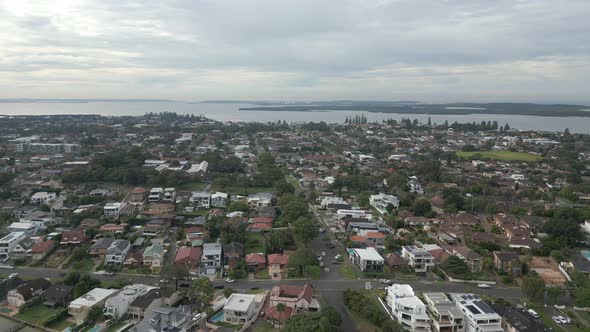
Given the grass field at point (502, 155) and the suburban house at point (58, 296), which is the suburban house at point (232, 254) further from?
the grass field at point (502, 155)

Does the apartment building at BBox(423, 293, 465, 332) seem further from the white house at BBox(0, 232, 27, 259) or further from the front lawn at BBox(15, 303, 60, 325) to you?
the white house at BBox(0, 232, 27, 259)

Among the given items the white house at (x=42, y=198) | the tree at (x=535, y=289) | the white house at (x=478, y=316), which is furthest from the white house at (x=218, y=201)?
the tree at (x=535, y=289)

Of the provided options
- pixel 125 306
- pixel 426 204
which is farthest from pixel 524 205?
pixel 125 306

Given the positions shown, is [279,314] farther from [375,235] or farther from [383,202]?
[383,202]

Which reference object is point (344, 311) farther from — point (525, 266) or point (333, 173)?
point (333, 173)

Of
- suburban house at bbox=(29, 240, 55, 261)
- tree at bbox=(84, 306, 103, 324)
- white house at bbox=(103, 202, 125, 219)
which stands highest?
white house at bbox=(103, 202, 125, 219)

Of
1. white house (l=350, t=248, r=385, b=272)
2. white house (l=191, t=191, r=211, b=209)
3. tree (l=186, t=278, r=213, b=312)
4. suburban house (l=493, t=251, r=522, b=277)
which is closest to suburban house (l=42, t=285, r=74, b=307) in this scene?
tree (l=186, t=278, r=213, b=312)

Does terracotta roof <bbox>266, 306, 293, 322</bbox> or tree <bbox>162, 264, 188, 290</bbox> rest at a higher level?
tree <bbox>162, 264, 188, 290</bbox>

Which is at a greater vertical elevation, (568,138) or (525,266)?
(568,138)
